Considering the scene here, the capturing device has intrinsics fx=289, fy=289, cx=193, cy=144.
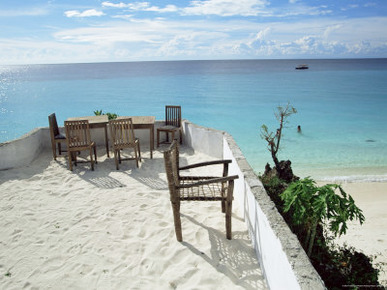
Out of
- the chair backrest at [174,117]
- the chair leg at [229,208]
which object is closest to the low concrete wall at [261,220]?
the chair leg at [229,208]

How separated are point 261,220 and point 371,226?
203 inches

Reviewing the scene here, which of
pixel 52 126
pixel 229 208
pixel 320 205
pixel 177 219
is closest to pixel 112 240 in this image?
pixel 177 219

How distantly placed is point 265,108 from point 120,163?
19304mm

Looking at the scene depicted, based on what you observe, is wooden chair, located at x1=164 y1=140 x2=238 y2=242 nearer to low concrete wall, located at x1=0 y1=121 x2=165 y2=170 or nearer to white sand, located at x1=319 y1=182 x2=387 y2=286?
white sand, located at x1=319 y1=182 x2=387 y2=286

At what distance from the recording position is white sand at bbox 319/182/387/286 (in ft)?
17.3

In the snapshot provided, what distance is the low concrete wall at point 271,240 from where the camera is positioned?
1.84 m

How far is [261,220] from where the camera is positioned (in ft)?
8.73

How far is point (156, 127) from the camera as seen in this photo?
6.96 meters

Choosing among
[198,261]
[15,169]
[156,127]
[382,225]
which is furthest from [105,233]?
[382,225]

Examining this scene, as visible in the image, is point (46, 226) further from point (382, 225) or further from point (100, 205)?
point (382, 225)

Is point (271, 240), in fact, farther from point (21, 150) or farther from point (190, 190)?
point (21, 150)

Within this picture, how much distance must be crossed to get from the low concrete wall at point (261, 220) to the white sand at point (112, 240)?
0.26 m

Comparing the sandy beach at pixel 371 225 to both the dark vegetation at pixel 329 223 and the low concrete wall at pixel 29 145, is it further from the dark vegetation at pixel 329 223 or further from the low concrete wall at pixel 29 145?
the low concrete wall at pixel 29 145

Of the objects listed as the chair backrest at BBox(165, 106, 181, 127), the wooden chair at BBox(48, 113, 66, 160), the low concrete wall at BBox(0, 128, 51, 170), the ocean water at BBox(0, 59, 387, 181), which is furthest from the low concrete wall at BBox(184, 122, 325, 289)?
the ocean water at BBox(0, 59, 387, 181)
